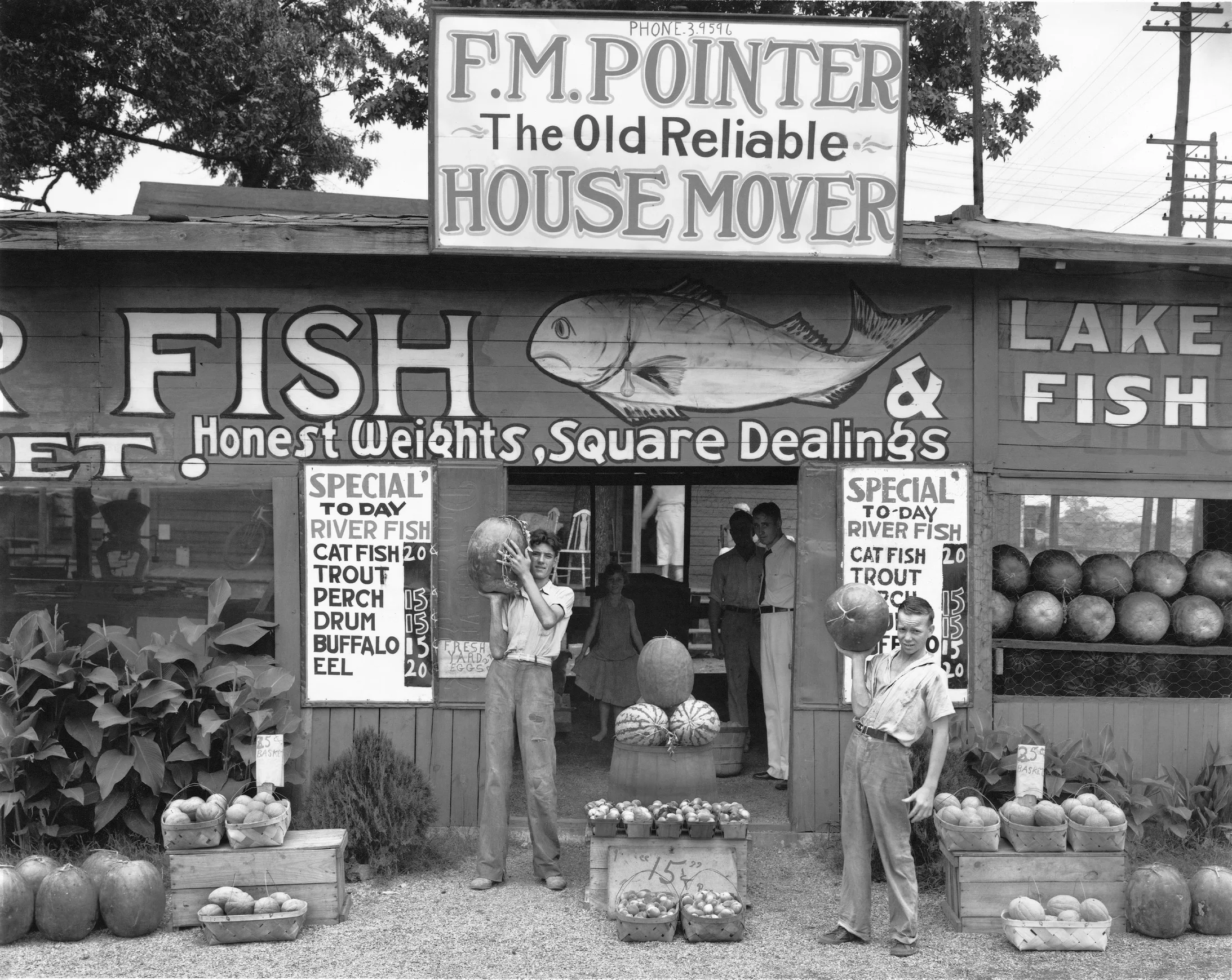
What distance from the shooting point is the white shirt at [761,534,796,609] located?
8.75 metres

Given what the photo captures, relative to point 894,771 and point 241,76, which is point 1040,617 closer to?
point 894,771

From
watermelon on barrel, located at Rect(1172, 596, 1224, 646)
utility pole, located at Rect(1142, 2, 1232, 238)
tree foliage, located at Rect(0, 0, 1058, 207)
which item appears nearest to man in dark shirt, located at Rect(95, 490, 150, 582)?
watermelon on barrel, located at Rect(1172, 596, 1224, 646)

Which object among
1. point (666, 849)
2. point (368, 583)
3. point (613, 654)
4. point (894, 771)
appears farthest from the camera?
point (613, 654)

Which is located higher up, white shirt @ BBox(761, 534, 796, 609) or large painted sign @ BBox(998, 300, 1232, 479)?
large painted sign @ BBox(998, 300, 1232, 479)

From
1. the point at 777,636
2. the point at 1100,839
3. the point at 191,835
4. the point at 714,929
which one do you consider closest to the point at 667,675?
the point at 714,929

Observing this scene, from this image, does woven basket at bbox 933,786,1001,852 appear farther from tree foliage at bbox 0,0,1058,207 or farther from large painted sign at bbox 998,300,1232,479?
tree foliage at bbox 0,0,1058,207

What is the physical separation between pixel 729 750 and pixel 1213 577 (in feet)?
12.2

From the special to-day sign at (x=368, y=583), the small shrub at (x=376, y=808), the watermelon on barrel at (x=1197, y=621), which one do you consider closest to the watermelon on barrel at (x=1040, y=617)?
the watermelon on barrel at (x=1197, y=621)

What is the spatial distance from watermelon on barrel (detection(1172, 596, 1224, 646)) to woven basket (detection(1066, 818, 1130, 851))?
85.8 inches

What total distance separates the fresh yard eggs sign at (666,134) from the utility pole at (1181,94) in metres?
17.8

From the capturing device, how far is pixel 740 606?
9625 mm

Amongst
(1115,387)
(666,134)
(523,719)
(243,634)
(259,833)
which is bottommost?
(259,833)

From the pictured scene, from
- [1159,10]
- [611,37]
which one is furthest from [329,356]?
[1159,10]

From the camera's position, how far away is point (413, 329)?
7.54m
